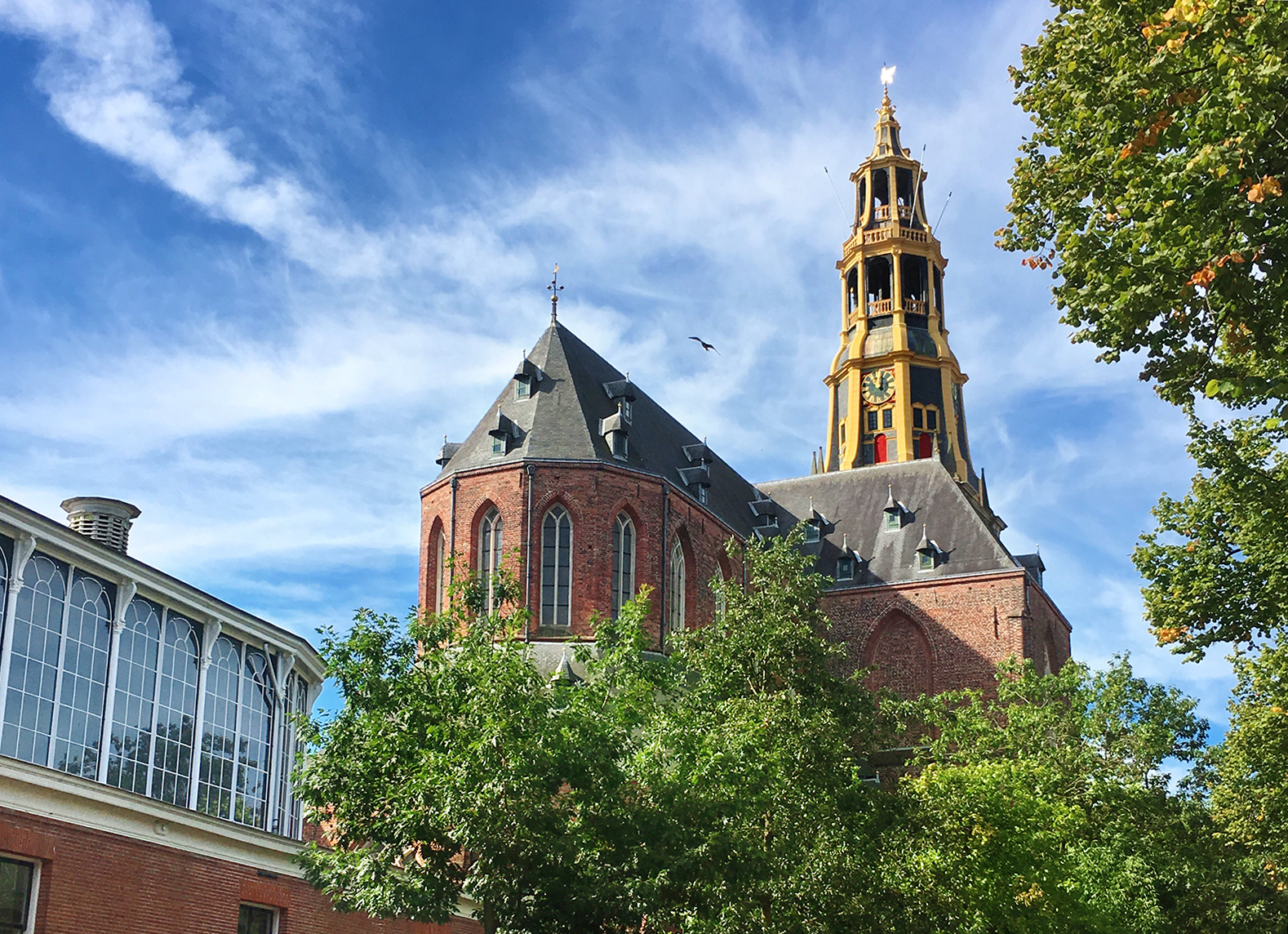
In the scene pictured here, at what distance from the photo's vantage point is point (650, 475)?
4084 cm

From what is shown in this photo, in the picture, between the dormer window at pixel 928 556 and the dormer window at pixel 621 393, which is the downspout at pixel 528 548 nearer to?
the dormer window at pixel 621 393

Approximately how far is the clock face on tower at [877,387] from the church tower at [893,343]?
0.04m

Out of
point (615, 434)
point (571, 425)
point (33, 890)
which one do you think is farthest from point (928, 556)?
point (33, 890)

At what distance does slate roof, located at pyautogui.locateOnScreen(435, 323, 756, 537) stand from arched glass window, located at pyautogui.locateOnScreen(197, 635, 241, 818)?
19.3m

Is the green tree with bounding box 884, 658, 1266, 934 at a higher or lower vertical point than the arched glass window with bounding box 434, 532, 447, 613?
lower

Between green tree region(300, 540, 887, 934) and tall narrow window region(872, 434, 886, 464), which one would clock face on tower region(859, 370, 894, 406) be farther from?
green tree region(300, 540, 887, 934)

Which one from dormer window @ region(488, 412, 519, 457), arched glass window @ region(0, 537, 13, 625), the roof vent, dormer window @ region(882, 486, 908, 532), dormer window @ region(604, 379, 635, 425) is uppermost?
dormer window @ region(604, 379, 635, 425)

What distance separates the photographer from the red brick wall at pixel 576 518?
38938mm

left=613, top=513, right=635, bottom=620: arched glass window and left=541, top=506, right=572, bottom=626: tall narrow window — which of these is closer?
left=541, top=506, right=572, bottom=626: tall narrow window

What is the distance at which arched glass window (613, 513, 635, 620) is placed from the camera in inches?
1564

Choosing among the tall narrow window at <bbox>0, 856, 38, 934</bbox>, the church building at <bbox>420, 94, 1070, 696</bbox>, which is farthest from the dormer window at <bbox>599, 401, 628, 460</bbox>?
the tall narrow window at <bbox>0, 856, 38, 934</bbox>

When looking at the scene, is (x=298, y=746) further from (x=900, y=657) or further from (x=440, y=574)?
(x=900, y=657)

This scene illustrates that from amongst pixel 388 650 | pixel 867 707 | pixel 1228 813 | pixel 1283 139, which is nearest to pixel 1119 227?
pixel 1283 139

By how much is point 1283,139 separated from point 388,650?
11.8 meters
